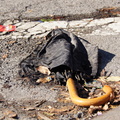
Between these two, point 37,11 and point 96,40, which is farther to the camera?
point 37,11

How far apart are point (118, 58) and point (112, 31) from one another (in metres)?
1.12

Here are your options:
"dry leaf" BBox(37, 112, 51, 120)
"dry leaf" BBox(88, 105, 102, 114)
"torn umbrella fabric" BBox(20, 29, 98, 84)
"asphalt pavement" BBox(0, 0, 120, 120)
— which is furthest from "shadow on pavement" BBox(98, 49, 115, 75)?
"asphalt pavement" BBox(0, 0, 120, 120)

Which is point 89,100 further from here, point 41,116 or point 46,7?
point 46,7

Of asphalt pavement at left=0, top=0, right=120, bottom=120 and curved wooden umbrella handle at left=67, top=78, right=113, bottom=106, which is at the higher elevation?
asphalt pavement at left=0, top=0, right=120, bottom=120

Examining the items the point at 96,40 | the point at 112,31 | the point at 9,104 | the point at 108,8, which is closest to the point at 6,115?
the point at 9,104

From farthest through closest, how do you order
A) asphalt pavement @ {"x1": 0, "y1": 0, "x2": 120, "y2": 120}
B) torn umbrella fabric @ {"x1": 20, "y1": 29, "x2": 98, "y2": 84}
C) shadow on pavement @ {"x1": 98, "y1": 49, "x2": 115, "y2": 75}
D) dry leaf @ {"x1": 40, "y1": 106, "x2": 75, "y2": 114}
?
asphalt pavement @ {"x1": 0, "y1": 0, "x2": 120, "y2": 120} < shadow on pavement @ {"x1": 98, "y1": 49, "x2": 115, "y2": 75} < torn umbrella fabric @ {"x1": 20, "y1": 29, "x2": 98, "y2": 84} < dry leaf @ {"x1": 40, "y1": 106, "x2": 75, "y2": 114}

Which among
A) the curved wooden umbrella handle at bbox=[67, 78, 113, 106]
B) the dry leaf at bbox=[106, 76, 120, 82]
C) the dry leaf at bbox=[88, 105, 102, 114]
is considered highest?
the dry leaf at bbox=[106, 76, 120, 82]

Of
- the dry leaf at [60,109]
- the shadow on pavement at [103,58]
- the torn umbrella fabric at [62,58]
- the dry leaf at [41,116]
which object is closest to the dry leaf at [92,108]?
the dry leaf at [60,109]

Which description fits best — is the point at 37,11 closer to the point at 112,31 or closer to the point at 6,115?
the point at 112,31

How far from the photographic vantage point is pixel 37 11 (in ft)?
24.2

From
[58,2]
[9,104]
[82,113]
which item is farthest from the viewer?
[58,2]

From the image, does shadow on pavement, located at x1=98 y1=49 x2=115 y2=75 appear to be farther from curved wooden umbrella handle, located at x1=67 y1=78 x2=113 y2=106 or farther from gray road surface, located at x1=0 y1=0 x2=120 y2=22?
gray road surface, located at x1=0 y1=0 x2=120 y2=22

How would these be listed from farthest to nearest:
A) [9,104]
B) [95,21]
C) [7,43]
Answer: [95,21]
[7,43]
[9,104]

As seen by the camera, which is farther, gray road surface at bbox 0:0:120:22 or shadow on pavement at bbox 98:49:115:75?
gray road surface at bbox 0:0:120:22
